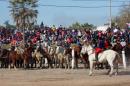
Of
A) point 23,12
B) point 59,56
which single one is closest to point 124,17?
point 23,12

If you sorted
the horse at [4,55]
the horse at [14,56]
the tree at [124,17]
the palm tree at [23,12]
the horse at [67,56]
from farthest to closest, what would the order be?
the tree at [124,17]
the palm tree at [23,12]
the horse at [4,55]
the horse at [67,56]
the horse at [14,56]

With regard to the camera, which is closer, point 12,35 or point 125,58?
point 125,58

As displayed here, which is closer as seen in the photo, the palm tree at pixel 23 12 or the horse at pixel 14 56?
the horse at pixel 14 56

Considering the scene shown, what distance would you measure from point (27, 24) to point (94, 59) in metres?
33.2

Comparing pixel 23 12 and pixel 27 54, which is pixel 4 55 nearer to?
pixel 27 54

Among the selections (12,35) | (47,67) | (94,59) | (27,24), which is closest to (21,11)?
(27,24)

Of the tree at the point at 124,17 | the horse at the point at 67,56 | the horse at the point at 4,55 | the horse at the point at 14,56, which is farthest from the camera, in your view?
the tree at the point at 124,17

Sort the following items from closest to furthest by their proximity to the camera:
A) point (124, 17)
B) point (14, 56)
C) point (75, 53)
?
point (14, 56) → point (75, 53) → point (124, 17)

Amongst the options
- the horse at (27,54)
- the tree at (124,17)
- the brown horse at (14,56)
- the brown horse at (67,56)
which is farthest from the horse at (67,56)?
the tree at (124,17)

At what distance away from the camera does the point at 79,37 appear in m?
41.8

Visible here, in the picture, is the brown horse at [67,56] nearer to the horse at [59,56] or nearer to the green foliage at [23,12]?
the horse at [59,56]

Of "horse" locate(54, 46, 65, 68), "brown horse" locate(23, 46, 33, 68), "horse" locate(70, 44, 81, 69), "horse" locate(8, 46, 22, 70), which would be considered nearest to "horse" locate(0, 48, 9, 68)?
"horse" locate(8, 46, 22, 70)

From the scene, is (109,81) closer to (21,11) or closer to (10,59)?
(10,59)

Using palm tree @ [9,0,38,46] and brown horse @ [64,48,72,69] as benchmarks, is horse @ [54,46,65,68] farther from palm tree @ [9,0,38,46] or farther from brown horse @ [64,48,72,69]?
palm tree @ [9,0,38,46]
